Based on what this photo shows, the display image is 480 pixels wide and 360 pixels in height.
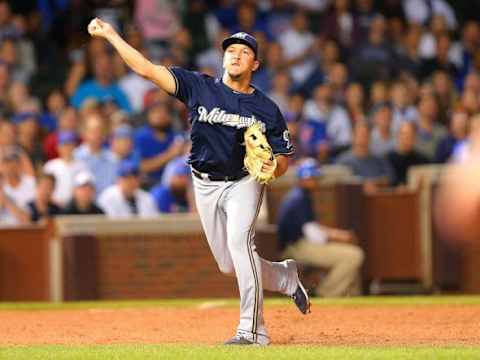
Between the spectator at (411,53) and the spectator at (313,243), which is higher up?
the spectator at (411,53)

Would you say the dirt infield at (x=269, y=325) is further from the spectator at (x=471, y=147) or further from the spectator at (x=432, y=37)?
the spectator at (x=432, y=37)

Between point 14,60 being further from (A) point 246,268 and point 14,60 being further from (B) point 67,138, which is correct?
(A) point 246,268

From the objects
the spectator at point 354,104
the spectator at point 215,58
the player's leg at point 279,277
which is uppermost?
the spectator at point 215,58

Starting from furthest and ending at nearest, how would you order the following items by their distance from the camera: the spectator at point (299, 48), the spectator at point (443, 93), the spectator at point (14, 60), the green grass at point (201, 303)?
1. the spectator at point (299, 48)
2. the spectator at point (443, 93)
3. the spectator at point (14, 60)
4. the green grass at point (201, 303)

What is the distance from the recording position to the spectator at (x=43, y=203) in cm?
1432

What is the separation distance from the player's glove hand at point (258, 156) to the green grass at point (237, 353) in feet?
3.62

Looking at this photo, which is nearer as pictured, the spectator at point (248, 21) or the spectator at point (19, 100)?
the spectator at point (19, 100)

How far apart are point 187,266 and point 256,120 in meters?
6.42

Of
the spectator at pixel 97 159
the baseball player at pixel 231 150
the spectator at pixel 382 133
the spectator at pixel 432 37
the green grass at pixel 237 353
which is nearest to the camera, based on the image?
the green grass at pixel 237 353

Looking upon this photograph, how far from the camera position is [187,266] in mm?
14547

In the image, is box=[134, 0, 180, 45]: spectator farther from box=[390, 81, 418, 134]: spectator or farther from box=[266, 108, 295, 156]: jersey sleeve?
box=[266, 108, 295, 156]: jersey sleeve

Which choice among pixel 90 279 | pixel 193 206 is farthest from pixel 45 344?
pixel 193 206

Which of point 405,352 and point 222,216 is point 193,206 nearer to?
point 222,216

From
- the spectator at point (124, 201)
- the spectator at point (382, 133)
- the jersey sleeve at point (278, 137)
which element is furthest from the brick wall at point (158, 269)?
the jersey sleeve at point (278, 137)
